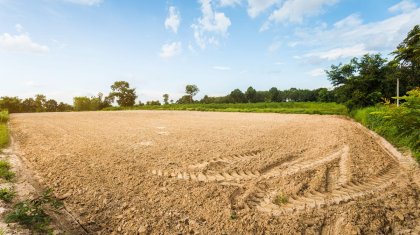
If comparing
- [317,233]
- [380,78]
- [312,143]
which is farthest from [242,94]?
[317,233]

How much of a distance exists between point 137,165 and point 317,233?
4.19 m

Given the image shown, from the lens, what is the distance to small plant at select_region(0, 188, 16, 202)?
12.8 feet

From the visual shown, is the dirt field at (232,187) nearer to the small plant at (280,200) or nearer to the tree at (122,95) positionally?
the small plant at (280,200)

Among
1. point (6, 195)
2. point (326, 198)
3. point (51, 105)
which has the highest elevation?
point (51, 105)

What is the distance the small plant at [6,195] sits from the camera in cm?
389

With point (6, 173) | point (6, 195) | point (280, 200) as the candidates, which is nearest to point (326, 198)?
point (280, 200)

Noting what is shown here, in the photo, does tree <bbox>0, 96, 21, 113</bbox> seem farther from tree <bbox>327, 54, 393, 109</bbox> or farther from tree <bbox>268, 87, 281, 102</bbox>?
tree <bbox>268, 87, 281, 102</bbox>

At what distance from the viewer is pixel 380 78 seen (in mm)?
20906

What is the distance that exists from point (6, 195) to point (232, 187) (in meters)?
3.82

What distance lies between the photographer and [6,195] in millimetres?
4004

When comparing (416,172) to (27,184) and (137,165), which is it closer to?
(137,165)

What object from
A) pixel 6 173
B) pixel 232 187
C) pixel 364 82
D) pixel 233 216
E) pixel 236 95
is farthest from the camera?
pixel 236 95

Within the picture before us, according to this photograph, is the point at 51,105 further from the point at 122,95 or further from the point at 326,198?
the point at 326,198

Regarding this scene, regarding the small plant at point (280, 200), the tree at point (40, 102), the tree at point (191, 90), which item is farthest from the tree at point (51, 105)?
the small plant at point (280, 200)
